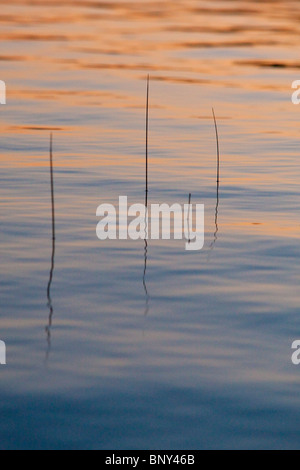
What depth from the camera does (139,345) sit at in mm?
6113

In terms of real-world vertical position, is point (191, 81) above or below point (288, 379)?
above

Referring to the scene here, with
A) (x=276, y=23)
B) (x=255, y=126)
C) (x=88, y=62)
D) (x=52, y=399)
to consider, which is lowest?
(x=52, y=399)

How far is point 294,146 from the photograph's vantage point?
13117 millimetres

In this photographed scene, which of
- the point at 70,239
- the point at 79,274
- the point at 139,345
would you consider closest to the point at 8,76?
the point at 70,239

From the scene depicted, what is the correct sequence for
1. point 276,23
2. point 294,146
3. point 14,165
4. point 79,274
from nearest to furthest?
point 79,274 → point 14,165 → point 294,146 → point 276,23

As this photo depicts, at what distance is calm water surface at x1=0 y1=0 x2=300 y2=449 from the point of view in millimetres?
5164

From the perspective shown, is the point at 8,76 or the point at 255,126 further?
the point at 8,76

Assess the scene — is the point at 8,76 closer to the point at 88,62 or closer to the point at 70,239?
the point at 88,62

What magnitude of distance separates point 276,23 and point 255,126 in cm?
1393

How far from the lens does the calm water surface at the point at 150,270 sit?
5164 mm

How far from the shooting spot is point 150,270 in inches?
303
